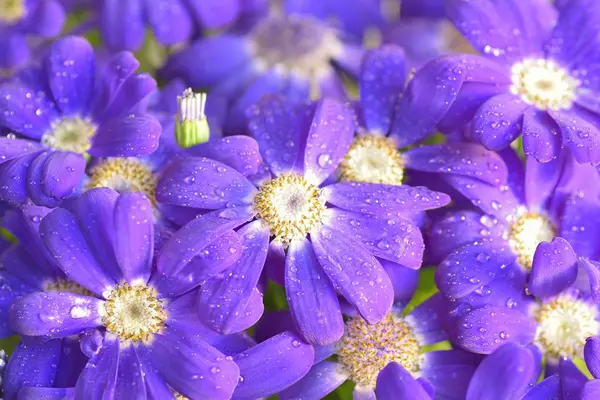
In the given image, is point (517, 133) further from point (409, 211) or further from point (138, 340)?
point (138, 340)

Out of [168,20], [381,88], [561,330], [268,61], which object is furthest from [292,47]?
[561,330]

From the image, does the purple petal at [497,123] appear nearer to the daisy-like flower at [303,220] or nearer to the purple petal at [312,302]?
the daisy-like flower at [303,220]

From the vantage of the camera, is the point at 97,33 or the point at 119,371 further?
the point at 97,33

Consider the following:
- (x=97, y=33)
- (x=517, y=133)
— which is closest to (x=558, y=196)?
(x=517, y=133)

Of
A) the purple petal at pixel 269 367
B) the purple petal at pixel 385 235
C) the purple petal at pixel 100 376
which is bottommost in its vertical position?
the purple petal at pixel 100 376

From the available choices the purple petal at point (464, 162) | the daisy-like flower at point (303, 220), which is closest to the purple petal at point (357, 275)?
the daisy-like flower at point (303, 220)

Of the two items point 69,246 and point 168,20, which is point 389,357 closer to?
point 69,246
